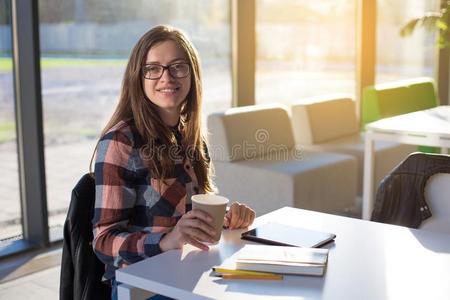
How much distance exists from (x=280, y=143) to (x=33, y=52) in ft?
5.95

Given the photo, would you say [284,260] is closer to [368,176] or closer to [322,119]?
[368,176]

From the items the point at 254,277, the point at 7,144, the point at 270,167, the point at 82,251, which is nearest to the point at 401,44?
the point at 270,167

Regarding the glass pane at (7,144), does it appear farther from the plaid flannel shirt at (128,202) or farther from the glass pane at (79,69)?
the plaid flannel shirt at (128,202)

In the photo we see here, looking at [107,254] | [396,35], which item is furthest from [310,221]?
[396,35]

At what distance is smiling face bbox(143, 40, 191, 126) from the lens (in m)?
1.94

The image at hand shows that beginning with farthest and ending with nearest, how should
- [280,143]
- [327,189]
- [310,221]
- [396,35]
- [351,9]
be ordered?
[396,35] → [351,9] → [280,143] → [327,189] → [310,221]

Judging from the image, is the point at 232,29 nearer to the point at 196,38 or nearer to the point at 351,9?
the point at 196,38

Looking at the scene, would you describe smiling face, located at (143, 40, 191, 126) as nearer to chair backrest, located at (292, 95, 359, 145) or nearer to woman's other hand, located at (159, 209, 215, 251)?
woman's other hand, located at (159, 209, 215, 251)

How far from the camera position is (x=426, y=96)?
5.92m

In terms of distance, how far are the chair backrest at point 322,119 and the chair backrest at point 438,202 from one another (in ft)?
9.34

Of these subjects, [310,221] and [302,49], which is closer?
[310,221]

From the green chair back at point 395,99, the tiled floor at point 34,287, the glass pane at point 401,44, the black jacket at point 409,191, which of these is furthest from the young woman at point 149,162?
the glass pane at point 401,44

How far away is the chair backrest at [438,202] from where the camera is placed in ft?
7.66

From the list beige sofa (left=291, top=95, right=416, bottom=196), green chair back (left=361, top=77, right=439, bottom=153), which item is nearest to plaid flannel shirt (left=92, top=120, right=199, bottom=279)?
beige sofa (left=291, top=95, right=416, bottom=196)
